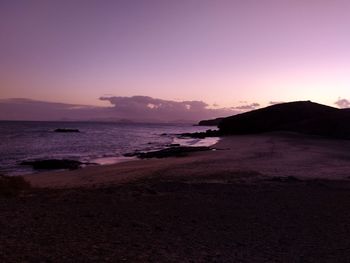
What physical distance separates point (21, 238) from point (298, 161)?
21.3 meters

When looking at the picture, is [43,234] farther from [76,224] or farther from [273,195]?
[273,195]

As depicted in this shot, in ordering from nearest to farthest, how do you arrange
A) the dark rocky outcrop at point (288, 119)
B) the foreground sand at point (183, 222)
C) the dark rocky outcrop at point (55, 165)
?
the foreground sand at point (183, 222) < the dark rocky outcrop at point (55, 165) < the dark rocky outcrop at point (288, 119)

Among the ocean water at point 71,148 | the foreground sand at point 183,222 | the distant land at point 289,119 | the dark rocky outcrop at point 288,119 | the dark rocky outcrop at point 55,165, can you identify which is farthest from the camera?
the dark rocky outcrop at point 288,119

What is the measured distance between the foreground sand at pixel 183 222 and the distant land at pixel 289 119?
52967 millimetres

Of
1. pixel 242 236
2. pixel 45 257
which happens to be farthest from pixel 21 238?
pixel 242 236

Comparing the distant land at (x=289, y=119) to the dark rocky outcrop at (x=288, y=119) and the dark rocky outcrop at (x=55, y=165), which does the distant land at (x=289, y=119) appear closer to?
the dark rocky outcrop at (x=288, y=119)

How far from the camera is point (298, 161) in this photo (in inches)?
1084

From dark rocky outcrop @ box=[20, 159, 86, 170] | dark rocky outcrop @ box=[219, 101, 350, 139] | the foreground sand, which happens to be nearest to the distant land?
dark rocky outcrop @ box=[219, 101, 350, 139]

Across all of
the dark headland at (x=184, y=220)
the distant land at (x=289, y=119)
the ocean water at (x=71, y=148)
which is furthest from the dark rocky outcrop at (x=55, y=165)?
the distant land at (x=289, y=119)

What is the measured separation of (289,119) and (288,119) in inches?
7.9

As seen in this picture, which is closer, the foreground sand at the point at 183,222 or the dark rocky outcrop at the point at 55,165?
the foreground sand at the point at 183,222

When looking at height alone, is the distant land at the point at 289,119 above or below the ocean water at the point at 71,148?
above

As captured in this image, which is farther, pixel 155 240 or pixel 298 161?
pixel 298 161

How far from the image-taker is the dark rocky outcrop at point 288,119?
227 feet
